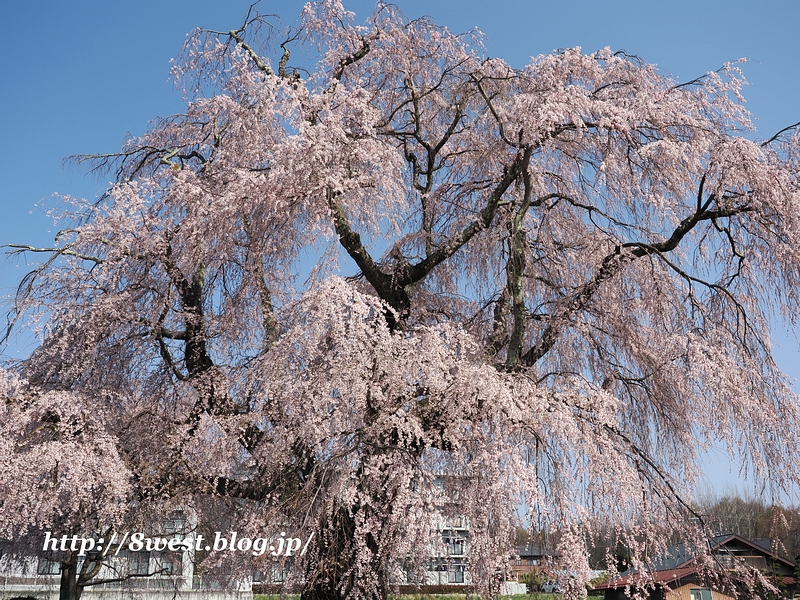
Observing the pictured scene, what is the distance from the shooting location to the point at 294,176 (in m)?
7.30

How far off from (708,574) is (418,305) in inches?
191

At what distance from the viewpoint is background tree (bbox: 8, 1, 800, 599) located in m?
6.55

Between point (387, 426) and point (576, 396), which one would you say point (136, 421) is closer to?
point (387, 426)

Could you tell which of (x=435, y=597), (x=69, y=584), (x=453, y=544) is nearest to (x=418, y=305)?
(x=453, y=544)

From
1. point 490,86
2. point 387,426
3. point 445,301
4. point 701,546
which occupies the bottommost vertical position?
point 701,546

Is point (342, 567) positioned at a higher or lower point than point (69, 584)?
higher

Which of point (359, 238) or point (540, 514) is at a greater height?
point (359, 238)

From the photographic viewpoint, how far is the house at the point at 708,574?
7215 millimetres

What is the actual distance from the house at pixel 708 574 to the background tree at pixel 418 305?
2.27 feet

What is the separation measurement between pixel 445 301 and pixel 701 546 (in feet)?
14.8

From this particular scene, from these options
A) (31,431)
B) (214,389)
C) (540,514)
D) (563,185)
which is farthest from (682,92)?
(31,431)

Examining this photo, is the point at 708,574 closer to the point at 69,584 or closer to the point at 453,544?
the point at 453,544

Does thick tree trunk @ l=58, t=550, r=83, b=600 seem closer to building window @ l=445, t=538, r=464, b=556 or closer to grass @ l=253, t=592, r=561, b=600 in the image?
grass @ l=253, t=592, r=561, b=600

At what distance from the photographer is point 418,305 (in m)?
9.65
